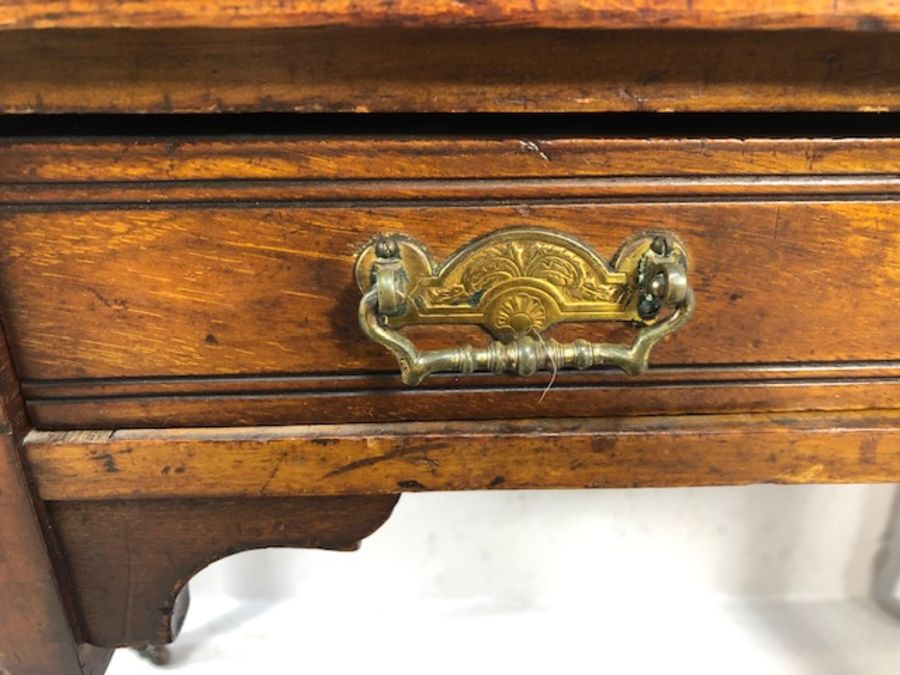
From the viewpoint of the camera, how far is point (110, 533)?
0.50 meters

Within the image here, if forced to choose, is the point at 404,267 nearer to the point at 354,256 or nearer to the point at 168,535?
the point at 354,256

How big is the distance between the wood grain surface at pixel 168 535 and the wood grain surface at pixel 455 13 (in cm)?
29

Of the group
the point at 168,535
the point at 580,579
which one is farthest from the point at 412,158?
the point at 580,579

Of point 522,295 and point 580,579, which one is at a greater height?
point 522,295

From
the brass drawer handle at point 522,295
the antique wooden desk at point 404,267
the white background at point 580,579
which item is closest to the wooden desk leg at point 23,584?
the antique wooden desk at point 404,267

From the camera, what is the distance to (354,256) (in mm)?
425

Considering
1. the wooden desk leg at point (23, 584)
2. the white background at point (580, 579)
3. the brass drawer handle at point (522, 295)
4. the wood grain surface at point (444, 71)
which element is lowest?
the white background at point (580, 579)

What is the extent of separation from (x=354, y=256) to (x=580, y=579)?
652mm

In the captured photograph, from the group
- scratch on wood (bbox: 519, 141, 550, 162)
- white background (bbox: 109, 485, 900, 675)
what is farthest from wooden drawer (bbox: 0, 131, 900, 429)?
white background (bbox: 109, 485, 900, 675)

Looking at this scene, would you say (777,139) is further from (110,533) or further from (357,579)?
(357,579)

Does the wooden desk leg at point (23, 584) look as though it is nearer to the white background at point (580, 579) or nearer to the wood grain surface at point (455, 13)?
the wood grain surface at point (455, 13)

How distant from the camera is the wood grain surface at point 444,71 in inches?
14.1

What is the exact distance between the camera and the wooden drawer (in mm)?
404

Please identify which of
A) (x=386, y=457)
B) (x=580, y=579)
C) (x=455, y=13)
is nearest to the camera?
(x=455, y=13)
